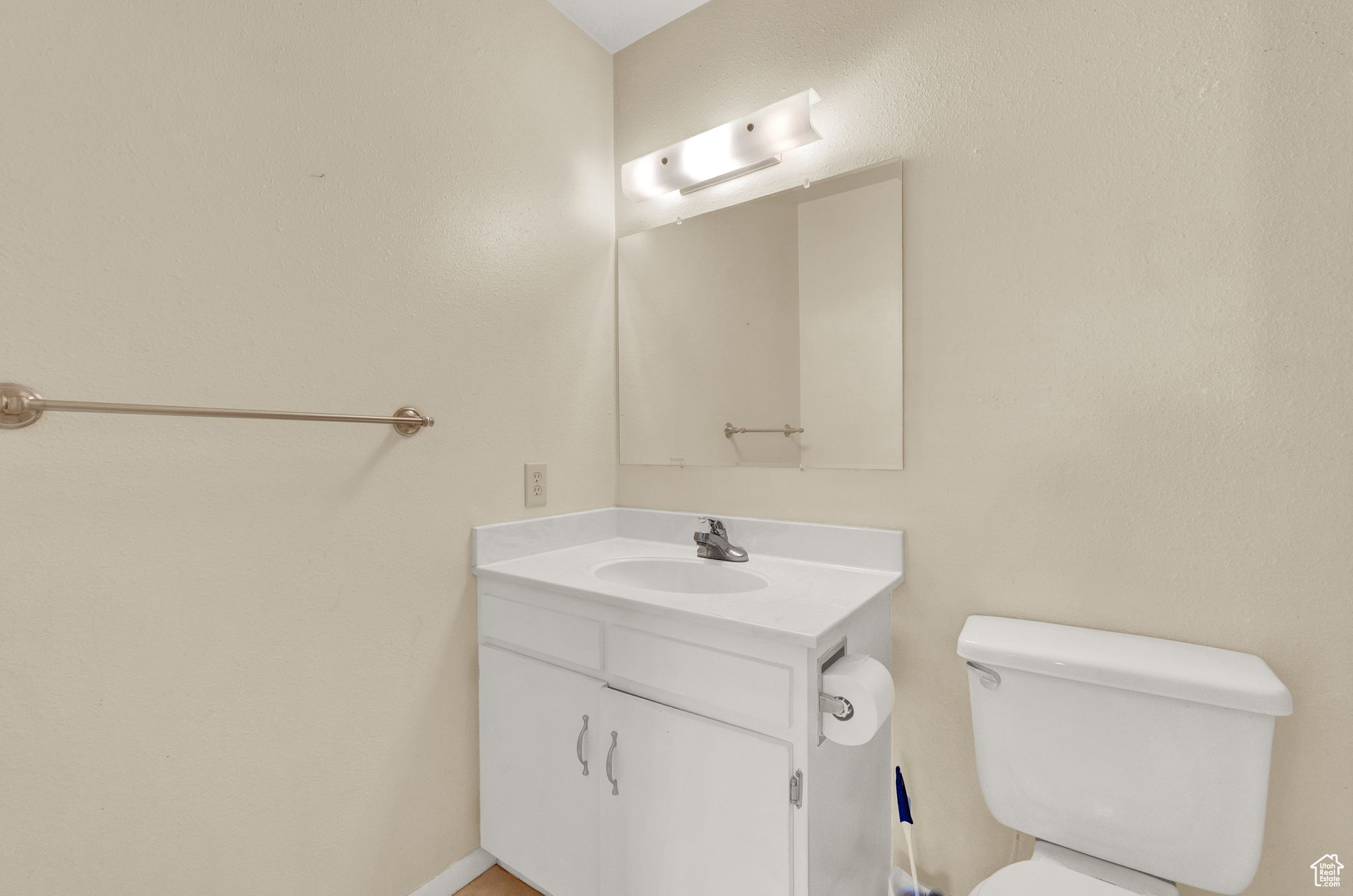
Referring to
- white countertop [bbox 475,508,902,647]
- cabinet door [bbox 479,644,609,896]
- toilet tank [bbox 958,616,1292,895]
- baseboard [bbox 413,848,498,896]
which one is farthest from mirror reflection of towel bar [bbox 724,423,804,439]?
baseboard [bbox 413,848,498,896]

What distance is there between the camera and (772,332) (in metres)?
1.54

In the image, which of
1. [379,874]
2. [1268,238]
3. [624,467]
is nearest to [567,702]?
[379,874]

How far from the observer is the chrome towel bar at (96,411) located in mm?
819

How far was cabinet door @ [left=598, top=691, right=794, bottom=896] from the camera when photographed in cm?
97

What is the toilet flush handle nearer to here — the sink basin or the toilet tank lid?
the toilet tank lid

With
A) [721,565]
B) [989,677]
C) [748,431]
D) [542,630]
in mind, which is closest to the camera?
[989,677]

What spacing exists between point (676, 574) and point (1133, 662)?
0.95 m

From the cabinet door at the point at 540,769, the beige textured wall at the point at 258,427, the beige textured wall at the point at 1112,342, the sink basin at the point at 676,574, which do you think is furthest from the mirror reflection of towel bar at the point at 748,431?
the cabinet door at the point at 540,769

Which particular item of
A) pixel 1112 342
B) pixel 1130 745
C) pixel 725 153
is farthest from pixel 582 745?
pixel 725 153

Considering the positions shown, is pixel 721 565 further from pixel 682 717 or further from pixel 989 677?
pixel 989 677

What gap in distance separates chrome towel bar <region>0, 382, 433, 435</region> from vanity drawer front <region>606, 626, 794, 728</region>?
71cm

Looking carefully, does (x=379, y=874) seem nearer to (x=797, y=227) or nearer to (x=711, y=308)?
(x=711, y=308)

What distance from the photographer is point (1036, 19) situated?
117 cm

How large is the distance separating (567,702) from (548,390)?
0.82m
